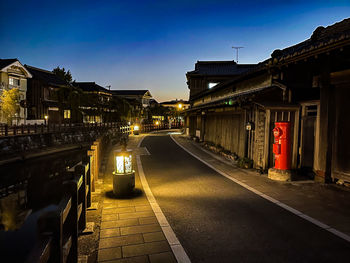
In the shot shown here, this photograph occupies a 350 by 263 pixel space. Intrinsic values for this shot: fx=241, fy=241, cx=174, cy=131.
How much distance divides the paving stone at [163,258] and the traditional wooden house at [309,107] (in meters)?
6.52

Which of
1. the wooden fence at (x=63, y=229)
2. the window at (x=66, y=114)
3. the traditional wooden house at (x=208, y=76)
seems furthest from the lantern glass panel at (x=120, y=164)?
the window at (x=66, y=114)

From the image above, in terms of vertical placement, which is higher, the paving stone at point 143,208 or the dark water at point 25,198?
the paving stone at point 143,208

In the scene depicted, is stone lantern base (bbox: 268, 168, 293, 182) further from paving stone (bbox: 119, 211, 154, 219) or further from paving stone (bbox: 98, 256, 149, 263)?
paving stone (bbox: 98, 256, 149, 263)

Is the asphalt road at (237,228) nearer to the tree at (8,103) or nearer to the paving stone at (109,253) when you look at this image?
the paving stone at (109,253)

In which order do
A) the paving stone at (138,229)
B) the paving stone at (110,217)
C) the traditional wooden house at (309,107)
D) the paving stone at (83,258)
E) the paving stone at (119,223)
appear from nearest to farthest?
the paving stone at (83,258) → the paving stone at (138,229) → the paving stone at (119,223) → the paving stone at (110,217) → the traditional wooden house at (309,107)

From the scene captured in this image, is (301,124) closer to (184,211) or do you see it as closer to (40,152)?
(184,211)

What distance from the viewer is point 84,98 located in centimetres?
3822

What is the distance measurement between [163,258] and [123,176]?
3477 millimetres

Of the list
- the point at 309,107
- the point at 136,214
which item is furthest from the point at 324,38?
the point at 136,214

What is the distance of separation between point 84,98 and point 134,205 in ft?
116

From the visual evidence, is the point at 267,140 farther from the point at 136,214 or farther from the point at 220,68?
the point at 220,68

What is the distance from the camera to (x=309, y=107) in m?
9.41

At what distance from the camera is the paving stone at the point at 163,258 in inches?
149

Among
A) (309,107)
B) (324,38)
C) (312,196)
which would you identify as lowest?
(312,196)
